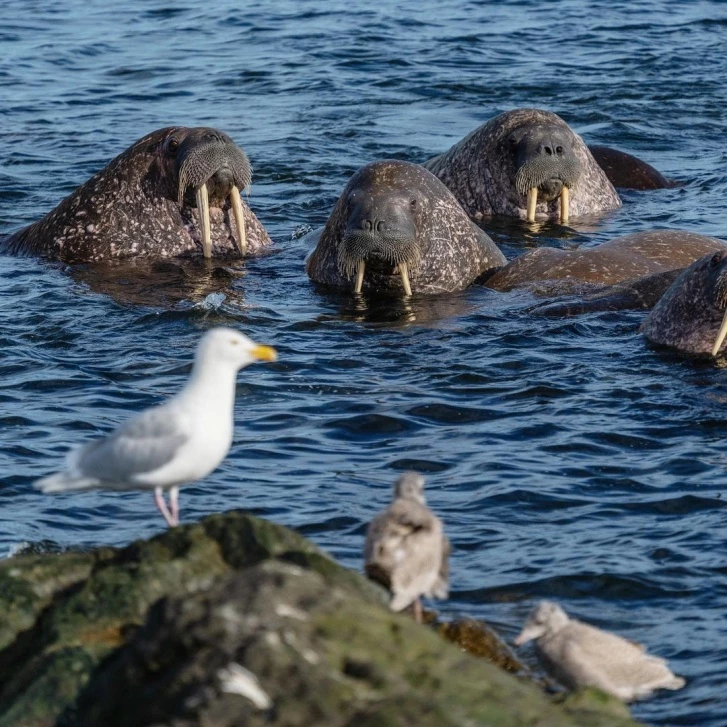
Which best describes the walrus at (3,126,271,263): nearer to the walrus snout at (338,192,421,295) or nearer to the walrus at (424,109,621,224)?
the walrus snout at (338,192,421,295)

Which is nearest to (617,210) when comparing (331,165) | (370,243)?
(331,165)

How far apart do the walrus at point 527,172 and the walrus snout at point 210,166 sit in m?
2.82

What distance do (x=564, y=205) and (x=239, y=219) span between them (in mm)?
3162

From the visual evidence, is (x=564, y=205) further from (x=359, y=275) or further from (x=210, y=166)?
(x=210, y=166)

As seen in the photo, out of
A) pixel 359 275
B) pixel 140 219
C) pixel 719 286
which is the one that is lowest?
pixel 359 275

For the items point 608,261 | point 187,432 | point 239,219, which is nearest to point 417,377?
point 608,261

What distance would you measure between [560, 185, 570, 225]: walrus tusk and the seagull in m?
8.99

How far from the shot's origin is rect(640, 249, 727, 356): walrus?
1016 centimetres

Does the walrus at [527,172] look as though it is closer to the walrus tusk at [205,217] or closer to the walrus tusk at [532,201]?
the walrus tusk at [532,201]

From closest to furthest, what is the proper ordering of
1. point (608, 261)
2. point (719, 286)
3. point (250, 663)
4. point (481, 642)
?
Answer: point (250, 663) < point (481, 642) < point (719, 286) < point (608, 261)

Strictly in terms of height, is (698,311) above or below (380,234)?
below

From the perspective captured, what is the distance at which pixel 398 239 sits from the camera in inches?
447

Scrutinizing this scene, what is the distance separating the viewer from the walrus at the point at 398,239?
447 inches

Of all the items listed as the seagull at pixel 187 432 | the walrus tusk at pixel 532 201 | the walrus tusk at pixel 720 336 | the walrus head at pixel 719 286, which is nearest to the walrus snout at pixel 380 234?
the walrus head at pixel 719 286
